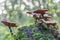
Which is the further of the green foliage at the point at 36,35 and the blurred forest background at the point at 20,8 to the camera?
the blurred forest background at the point at 20,8

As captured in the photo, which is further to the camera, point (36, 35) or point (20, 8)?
point (20, 8)

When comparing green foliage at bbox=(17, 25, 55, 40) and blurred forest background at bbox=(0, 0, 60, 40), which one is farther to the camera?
blurred forest background at bbox=(0, 0, 60, 40)

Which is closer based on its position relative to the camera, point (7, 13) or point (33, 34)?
point (33, 34)

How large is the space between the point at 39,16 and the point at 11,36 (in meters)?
0.24

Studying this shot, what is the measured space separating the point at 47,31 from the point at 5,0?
6.33 feet

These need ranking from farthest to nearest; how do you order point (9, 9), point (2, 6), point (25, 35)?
point (2, 6) → point (9, 9) → point (25, 35)

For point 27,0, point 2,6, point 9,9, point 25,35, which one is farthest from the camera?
point 27,0

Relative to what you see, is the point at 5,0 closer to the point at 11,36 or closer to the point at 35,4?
the point at 35,4

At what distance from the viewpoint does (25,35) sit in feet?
3.54

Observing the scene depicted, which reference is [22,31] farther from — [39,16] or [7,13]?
[7,13]

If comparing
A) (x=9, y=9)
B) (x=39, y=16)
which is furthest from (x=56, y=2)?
(x=39, y=16)

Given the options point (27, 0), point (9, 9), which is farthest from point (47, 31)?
point (27, 0)

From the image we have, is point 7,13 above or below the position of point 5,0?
below

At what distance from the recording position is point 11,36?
1.10 m
